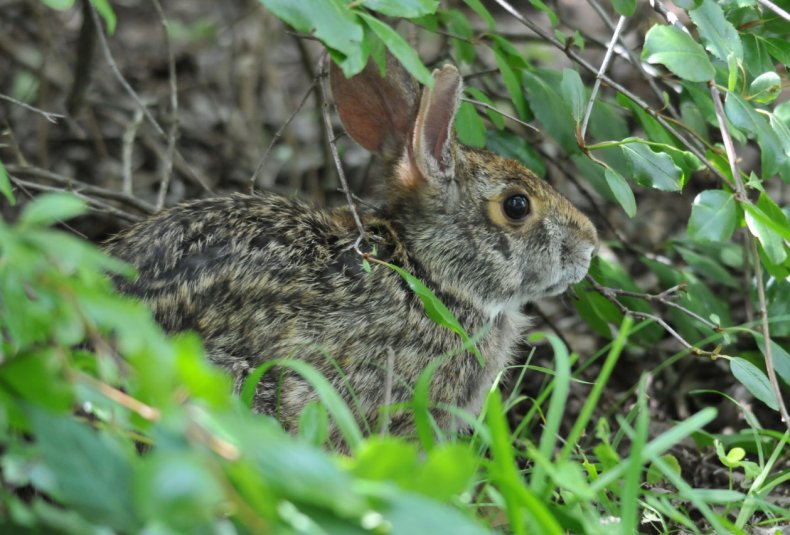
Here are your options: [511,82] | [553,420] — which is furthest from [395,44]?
[511,82]

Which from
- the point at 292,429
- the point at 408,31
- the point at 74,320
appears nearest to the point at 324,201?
Result: the point at 408,31

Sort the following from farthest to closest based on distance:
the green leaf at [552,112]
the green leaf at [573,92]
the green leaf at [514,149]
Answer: the green leaf at [514,149] → the green leaf at [552,112] → the green leaf at [573,92]

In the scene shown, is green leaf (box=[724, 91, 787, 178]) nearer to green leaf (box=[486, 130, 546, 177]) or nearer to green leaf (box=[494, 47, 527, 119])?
green leaf (box=[494, 47, 527, 119])

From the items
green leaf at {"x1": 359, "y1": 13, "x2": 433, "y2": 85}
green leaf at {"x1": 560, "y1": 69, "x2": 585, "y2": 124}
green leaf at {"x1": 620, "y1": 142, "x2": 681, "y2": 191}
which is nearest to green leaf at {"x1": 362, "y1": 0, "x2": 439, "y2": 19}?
green leaf at {"x1": 359, "y1": 13, "x2": 433, "y2": 85}

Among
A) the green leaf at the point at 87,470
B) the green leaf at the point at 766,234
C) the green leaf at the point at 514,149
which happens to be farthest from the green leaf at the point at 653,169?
the green leaf at the point at 87,470

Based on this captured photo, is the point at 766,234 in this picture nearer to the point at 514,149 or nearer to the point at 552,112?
the point at 552,112

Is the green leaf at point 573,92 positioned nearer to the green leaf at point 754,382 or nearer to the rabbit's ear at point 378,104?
the rabbit's ear at point 378,104
